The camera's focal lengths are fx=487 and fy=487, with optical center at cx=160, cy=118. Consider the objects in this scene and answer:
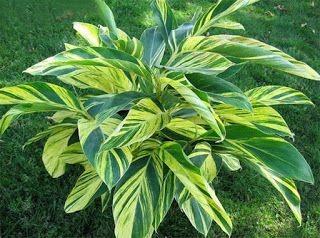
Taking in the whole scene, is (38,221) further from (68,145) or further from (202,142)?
(202,142)

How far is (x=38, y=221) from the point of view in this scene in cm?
233

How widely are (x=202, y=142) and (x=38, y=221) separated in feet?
2.89

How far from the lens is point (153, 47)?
2.36m

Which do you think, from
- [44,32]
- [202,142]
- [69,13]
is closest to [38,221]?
[202,142]

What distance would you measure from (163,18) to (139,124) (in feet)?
2.31

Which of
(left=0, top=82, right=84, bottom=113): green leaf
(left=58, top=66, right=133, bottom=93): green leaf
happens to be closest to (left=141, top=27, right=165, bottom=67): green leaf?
(left=58, top=66, right=133, bottom=93): green leaf

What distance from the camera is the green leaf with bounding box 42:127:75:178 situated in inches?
91.5

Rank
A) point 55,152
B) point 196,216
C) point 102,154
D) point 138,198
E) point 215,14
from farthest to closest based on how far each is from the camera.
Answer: point 55,152 < point 215,14 < point 196,216 < point 138,198 < point 102,154

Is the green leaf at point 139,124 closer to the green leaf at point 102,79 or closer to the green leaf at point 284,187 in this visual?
the green leaf at point 102,79

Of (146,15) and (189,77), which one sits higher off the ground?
(189,77)

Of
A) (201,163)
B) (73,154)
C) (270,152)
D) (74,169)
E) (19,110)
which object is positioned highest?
(19,110)

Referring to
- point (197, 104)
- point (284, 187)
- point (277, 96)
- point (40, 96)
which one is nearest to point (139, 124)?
point (197, 104)

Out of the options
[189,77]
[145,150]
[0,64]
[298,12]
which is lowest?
[298,12]

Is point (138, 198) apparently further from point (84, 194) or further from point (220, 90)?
point (220, 90)
